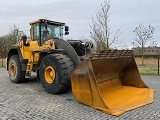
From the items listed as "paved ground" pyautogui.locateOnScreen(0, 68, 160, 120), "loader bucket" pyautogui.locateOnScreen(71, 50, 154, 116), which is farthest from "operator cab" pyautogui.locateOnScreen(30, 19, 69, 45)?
"loader bucket" pyautogui.locateOnScreen(71, 50, 154, 116)

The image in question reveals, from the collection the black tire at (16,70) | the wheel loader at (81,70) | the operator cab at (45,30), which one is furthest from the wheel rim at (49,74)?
the black tire at (16,70)

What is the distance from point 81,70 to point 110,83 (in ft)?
5.69

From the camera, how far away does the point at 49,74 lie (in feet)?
24.2

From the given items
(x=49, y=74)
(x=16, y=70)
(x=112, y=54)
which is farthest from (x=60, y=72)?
(x=16, y=70)

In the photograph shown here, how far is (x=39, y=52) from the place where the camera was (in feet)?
27.2

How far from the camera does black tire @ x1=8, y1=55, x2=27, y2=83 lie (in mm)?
9492

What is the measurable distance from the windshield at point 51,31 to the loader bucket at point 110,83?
283 centimetres

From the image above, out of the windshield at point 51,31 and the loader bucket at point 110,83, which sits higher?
the windshield at point 51,31

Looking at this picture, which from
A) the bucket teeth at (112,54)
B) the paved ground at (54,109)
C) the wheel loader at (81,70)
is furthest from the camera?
the bucket teeth at (112,54)

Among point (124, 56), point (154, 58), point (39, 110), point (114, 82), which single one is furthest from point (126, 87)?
point (154, 58)

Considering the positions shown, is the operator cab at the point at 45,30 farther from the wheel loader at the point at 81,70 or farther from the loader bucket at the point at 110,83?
the loader bucket at the point at 110,83

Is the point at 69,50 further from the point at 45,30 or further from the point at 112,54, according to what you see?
the point at 45,30

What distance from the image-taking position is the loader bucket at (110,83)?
17.7 ft

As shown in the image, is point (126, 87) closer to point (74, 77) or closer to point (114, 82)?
point (114, 82)
